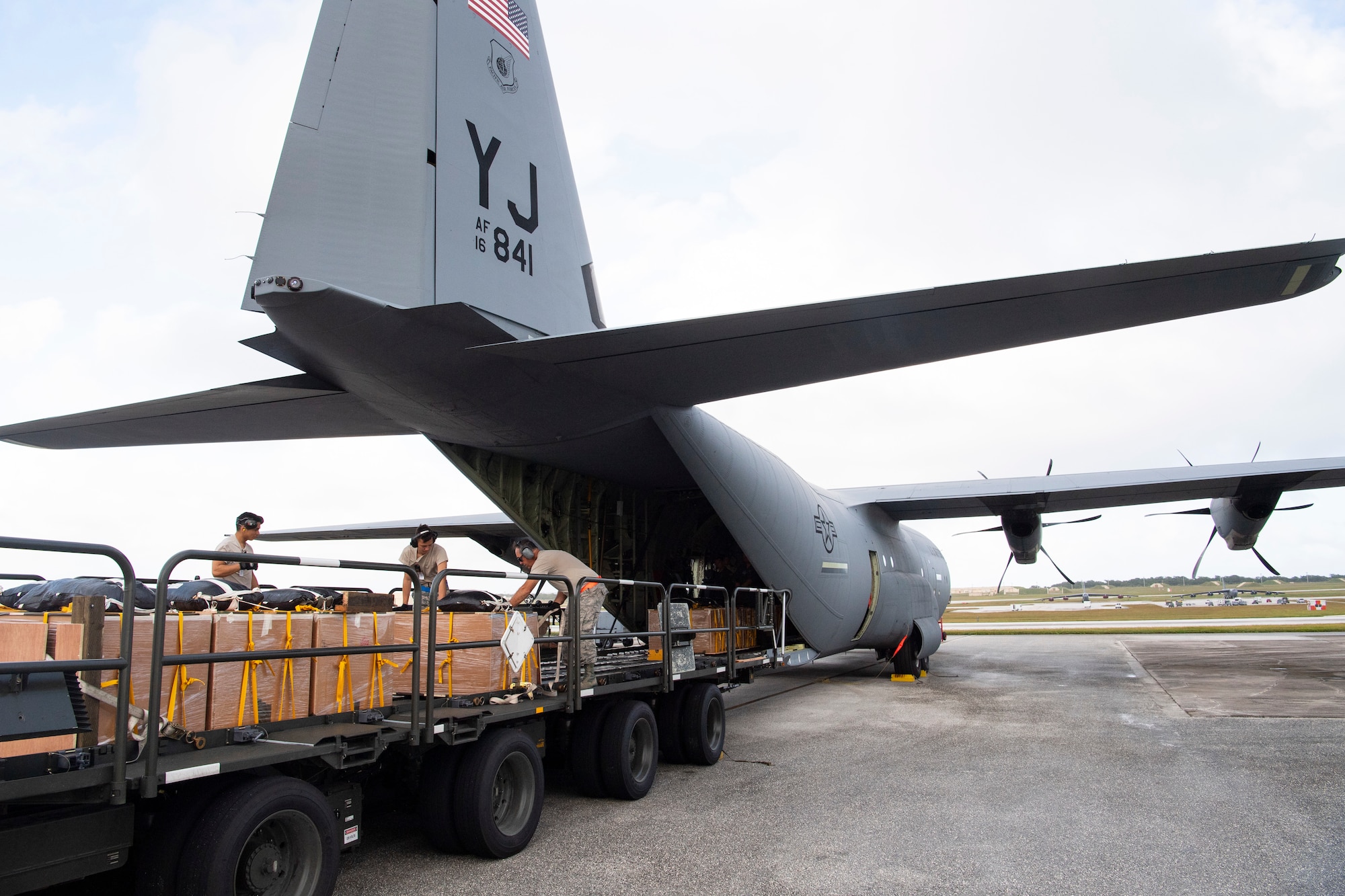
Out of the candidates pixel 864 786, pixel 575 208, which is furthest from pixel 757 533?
pixel 575 208

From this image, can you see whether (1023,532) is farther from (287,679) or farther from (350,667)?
(287,679)

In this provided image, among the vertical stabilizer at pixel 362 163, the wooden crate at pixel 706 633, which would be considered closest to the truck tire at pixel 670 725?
the wooden crate at pixel 706 633

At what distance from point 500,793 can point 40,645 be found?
3000 millimetres

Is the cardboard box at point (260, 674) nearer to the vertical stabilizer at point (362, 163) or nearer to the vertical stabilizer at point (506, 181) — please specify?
the vertical stabilizer at point (362, 163)

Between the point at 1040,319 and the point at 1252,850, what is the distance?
3.68m

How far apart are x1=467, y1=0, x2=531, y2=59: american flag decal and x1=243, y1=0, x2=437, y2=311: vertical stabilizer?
0.74m

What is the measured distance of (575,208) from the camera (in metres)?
7.95

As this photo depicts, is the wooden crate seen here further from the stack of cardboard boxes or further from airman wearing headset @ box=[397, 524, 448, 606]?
the stack of cardboard boxes

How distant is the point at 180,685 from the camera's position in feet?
12.2

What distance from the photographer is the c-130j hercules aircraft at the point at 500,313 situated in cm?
557

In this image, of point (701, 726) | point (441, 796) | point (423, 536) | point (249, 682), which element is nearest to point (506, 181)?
point (423, 536)

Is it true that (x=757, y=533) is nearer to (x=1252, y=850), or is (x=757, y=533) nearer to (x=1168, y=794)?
(x=1168, y=794)

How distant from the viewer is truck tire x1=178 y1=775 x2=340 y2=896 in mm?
3445

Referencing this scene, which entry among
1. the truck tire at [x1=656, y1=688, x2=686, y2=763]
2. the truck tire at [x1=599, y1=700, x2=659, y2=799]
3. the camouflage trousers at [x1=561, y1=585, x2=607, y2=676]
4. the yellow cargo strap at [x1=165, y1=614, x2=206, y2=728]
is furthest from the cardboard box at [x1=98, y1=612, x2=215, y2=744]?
the truck tire at [x1=656, y1=688, x2=686, y2=763]
